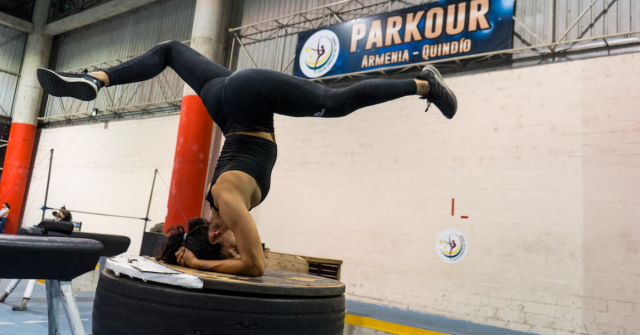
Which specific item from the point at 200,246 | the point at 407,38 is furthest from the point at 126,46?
the point at 200,246

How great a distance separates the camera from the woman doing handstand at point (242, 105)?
76.6 inches

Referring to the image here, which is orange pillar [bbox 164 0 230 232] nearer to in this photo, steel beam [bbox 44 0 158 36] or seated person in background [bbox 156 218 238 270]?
steel beam [bbox 44 0 158 36]

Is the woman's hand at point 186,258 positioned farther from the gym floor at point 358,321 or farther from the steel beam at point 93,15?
the steel beam at point 93,15

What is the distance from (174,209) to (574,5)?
24.3 ft

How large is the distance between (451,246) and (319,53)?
4.06 m

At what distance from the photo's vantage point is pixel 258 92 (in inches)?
78.7

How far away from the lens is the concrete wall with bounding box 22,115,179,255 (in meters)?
9.55

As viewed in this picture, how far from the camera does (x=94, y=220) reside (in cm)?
1062

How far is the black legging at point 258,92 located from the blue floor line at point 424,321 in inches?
133

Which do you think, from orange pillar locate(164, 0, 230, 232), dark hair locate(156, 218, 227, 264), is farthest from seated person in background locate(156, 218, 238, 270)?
orange pillar locate(164, 0, 230, 232)

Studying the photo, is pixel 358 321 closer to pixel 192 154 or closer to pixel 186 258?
pixel 186 258

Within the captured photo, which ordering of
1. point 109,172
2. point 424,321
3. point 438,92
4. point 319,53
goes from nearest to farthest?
1. point 438,92
2. point 424,321
3. point 319,53
4. point 109,172

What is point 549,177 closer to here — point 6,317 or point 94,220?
point 6,317

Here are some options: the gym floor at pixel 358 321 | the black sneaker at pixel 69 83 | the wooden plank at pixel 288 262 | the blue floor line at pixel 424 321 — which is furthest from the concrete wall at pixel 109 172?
the black sneaker at pixel 69 83
